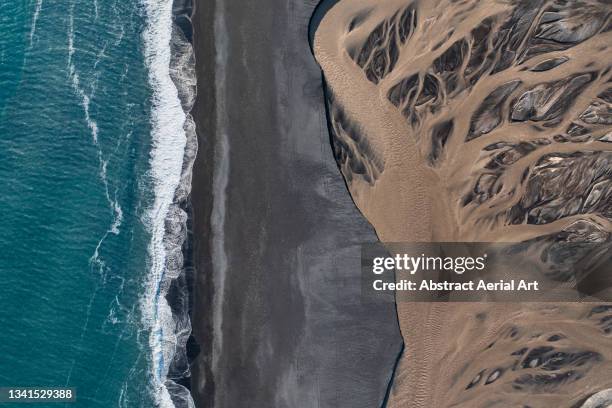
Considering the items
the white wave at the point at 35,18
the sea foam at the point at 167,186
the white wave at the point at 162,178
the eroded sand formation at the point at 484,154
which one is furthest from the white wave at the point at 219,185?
the white wave at the point at 35,18

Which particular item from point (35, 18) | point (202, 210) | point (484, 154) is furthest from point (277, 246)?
point (35, 18)

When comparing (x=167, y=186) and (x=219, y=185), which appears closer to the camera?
(x=219, y=185)

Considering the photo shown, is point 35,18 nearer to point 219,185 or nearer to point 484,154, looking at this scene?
point 219,185

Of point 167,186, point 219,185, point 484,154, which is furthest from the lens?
point 167,186

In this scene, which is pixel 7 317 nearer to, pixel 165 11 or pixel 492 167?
pixel 165 11

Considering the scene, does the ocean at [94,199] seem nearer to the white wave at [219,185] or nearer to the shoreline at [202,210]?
the shoreline at [202,210]

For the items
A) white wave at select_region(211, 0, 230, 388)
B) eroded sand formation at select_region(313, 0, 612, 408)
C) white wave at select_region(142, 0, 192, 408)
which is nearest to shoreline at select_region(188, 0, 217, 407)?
white wave at select_region(211, 0, 230, 388)
